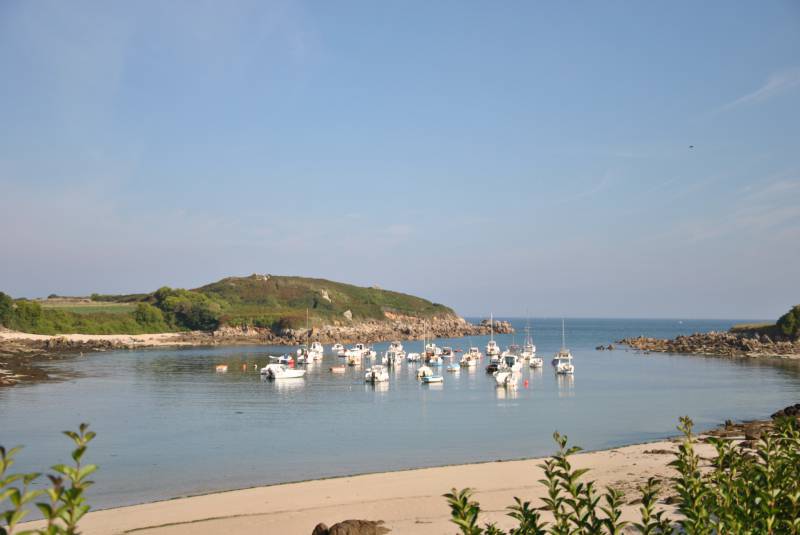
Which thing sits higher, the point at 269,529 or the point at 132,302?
the point at 132,302

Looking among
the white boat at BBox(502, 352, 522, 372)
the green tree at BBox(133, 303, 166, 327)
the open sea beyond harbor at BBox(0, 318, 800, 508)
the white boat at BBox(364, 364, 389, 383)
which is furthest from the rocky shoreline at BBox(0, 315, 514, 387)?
the white boat at BBox(502, 352, 522, 372)

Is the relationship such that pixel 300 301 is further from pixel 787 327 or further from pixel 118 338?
pixel 787 327

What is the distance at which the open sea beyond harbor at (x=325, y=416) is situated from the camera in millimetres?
26939

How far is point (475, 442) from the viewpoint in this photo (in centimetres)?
3181

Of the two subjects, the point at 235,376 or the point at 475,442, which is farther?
the point at 235,376

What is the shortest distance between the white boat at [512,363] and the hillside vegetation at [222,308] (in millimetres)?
65339

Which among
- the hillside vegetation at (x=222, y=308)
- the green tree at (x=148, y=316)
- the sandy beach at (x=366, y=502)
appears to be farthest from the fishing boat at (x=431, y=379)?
the green tree at (x=148, y=316)

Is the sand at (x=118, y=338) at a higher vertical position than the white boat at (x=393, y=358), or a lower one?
higher

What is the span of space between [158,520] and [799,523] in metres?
17.4

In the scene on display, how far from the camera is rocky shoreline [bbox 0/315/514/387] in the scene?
7006 centimetres

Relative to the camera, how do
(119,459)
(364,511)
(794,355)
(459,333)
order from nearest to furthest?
(364,511) < (119,459) < (794,355) < (459,333)

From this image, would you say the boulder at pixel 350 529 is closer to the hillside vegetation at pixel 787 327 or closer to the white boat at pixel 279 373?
the white boat at pixel 279 373

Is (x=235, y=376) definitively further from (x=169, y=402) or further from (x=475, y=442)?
(x=475, y=442)

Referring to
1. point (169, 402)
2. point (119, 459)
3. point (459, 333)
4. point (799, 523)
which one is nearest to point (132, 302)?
point (459, 333)
